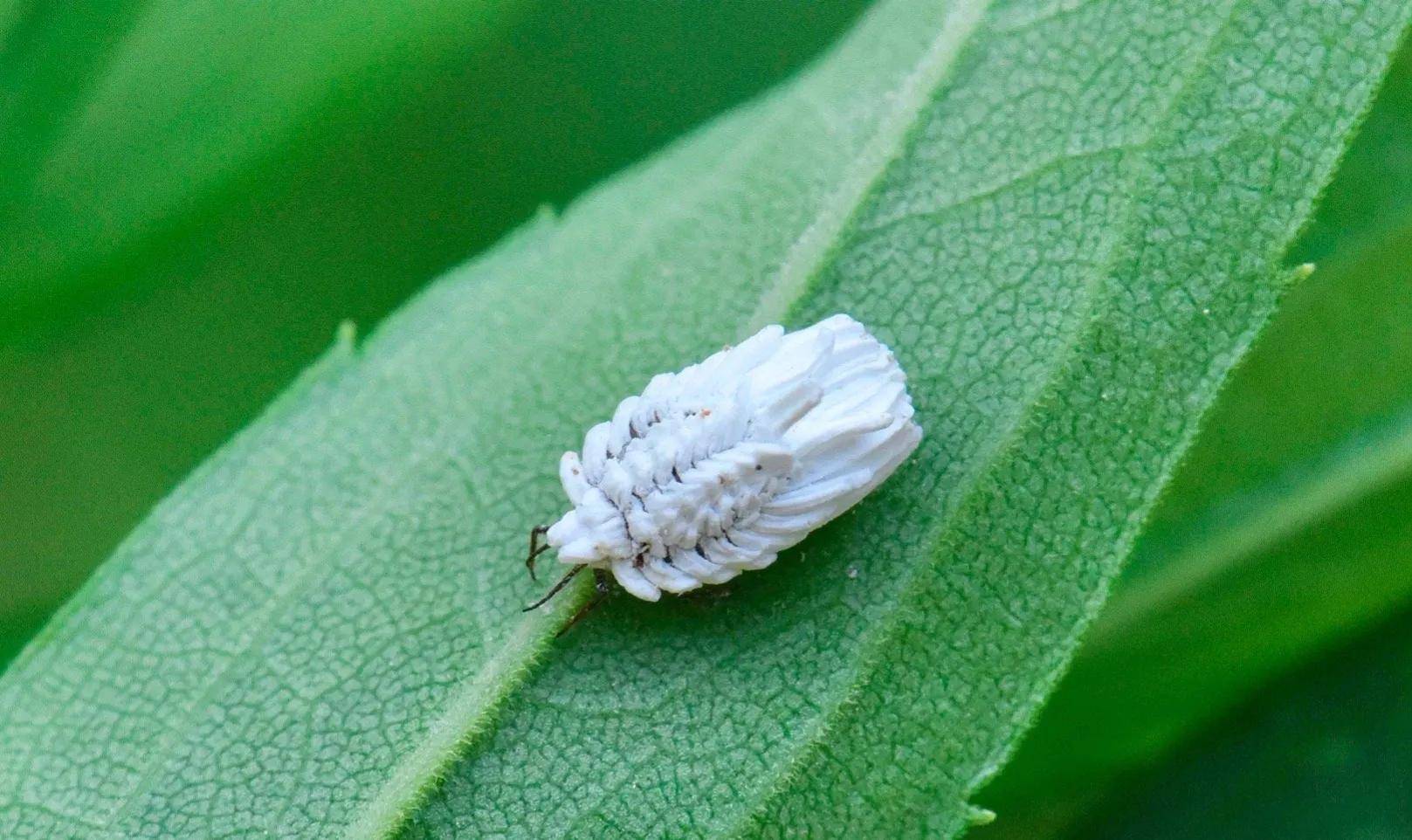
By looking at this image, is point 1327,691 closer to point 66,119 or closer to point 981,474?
point 981,474

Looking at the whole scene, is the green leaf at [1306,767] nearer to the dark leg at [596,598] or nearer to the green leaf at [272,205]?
the dark leg at [596,598]

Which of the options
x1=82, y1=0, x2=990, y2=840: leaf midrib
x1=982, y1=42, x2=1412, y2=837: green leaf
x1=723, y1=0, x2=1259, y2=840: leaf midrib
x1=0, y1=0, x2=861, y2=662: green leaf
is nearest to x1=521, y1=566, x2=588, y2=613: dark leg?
x1=82, y1=0, x2=990, y2=840: leaf midrib

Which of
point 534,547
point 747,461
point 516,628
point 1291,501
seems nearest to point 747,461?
point 747,461

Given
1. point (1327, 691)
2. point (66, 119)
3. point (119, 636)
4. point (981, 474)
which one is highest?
point (66, 119)

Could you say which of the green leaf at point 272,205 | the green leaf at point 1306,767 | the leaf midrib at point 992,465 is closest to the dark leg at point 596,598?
the leaf midrib at point 992,465

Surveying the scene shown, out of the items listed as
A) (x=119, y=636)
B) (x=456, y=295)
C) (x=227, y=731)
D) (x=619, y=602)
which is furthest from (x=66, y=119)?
(x=619, y=602)
